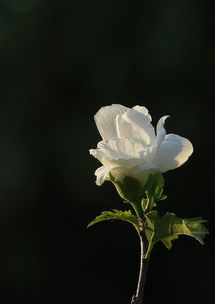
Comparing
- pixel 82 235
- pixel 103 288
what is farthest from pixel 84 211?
pixel 103 288

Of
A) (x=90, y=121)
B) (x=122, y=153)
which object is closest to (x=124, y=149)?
(x=122, y=153)

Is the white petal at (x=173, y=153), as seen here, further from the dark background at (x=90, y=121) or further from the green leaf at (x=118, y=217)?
the dark background at (x=90, y=121)

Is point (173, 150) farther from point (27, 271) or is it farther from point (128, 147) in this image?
point (27, 271)

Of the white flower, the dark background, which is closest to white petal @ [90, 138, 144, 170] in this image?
the white flower

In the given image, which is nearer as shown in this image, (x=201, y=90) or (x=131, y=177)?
(x=131, y=177)

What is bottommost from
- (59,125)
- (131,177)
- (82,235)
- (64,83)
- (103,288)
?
(103,288)
